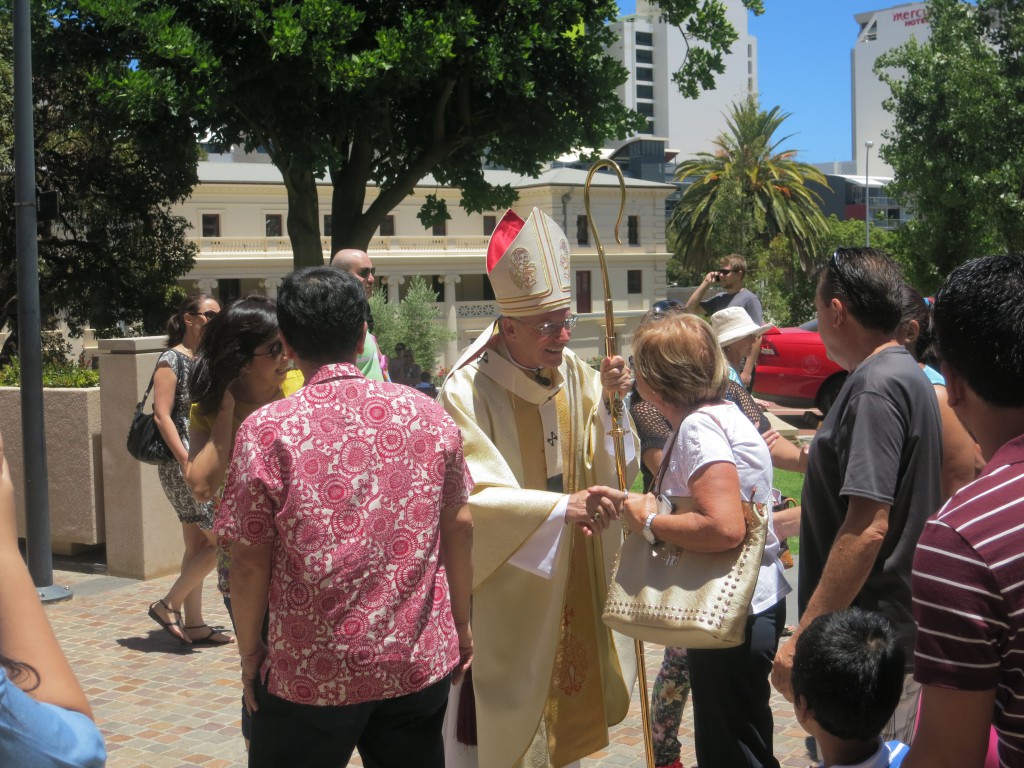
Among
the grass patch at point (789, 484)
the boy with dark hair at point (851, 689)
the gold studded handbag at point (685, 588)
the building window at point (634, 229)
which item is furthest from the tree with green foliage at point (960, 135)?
the building window at point (634, 229)

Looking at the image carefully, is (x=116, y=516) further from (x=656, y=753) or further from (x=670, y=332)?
(x=670, y=332)

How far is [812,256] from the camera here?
58.9m

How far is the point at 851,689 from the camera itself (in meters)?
2.43

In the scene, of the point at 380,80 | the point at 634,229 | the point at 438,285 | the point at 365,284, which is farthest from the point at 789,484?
the point at 634,229

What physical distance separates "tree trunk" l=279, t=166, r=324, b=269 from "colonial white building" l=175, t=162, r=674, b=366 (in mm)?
31538

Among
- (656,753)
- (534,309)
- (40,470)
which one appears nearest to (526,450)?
(534,309)

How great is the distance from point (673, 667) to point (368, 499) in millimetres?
1916

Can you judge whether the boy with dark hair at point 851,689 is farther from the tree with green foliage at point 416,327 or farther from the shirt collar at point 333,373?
the tree with green foliage at point 416,327

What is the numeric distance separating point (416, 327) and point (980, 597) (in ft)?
175

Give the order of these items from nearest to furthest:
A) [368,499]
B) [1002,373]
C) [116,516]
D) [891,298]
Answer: [1002,373] → [368,499] → [891,298] → [116,516]

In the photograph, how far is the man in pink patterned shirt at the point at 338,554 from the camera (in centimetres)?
268

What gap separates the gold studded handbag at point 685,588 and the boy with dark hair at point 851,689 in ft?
2.00

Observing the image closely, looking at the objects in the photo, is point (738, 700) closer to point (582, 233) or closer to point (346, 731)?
point (346, 731)

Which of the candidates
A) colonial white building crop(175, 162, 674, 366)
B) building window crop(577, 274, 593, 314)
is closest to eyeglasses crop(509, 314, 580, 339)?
colonial white building crop(175, 162, 674, 366)
